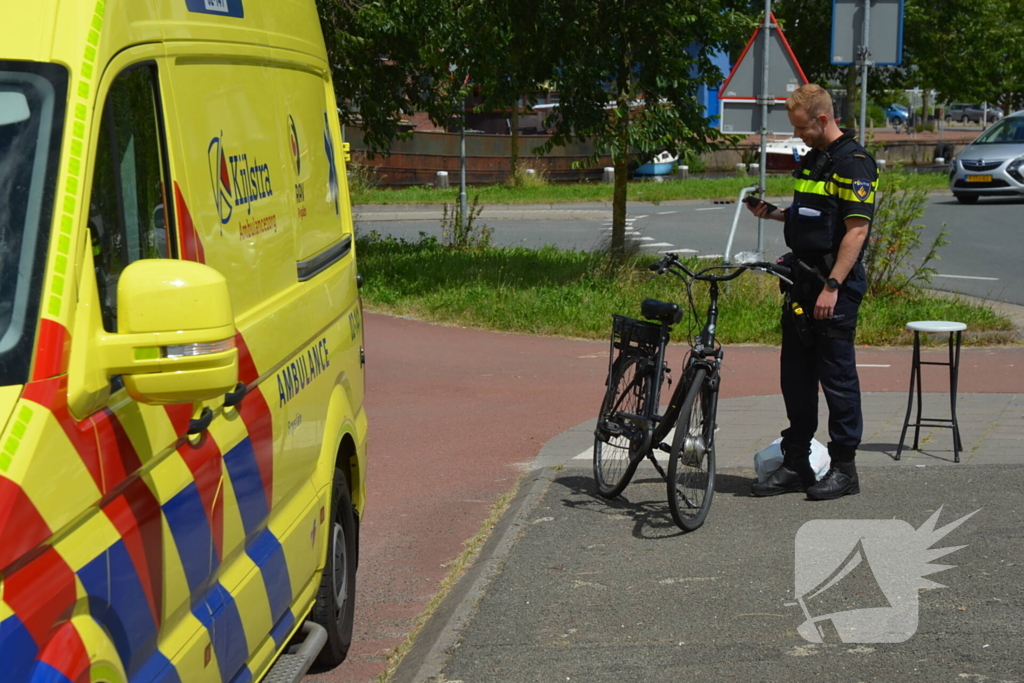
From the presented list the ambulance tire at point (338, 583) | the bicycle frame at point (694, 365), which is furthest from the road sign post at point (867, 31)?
the ambulance tire at point (338, 583)

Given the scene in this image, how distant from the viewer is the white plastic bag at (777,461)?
651cm

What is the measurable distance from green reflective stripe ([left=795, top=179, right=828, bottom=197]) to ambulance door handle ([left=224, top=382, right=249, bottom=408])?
359cm

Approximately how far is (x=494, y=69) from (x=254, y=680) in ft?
40.5

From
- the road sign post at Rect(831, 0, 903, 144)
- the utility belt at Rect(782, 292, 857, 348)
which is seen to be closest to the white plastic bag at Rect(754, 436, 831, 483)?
the utility belt at Rect(782, 292, 857, 348)

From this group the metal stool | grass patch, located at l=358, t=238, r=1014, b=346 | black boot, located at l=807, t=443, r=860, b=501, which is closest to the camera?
black boot, located at l=807, t=443, r=860, b=501

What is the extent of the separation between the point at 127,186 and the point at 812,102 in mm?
4043

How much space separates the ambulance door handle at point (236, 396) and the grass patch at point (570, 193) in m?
25.7

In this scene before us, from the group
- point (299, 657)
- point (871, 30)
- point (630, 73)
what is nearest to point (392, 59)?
point (630, 73)

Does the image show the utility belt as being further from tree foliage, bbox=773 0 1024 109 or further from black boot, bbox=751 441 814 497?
tree foliage, bbox=773 0 1024 109

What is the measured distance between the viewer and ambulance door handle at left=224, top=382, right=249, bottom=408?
10.7ft

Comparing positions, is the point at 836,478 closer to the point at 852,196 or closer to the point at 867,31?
the point at 852,196

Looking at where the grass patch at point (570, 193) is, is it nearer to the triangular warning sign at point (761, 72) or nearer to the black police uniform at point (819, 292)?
the triangular warning sign at point (761, 72)

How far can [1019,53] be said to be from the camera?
1784 inches

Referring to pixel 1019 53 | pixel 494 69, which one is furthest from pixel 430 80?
pixel 1019 53
